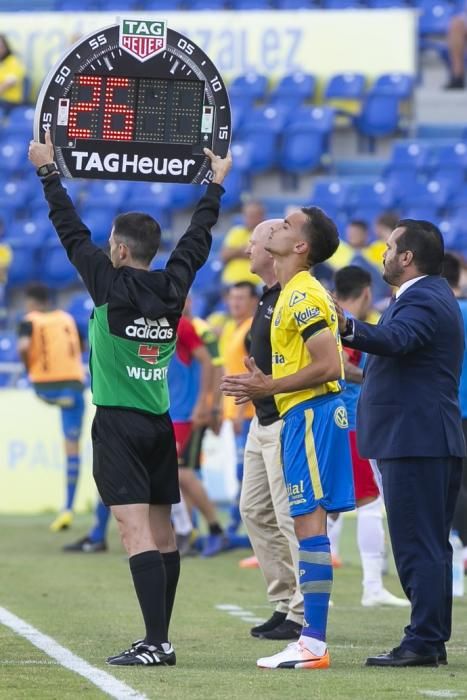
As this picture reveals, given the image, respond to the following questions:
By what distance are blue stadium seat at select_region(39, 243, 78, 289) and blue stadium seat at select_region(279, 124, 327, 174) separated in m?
3.51

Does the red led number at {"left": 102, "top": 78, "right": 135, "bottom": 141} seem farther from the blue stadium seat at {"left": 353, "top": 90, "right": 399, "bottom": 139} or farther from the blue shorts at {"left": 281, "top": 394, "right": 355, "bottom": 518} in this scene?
the blue stadium seat at {"left": 353, "top": 90, "right": 399, "bottom": 139}

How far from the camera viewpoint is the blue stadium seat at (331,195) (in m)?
20.5

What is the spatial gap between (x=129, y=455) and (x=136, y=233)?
0.97 metres

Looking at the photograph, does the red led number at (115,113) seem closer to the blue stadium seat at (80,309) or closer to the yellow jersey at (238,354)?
the yellow jersey at (238,354)

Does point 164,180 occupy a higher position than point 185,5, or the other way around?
point 185,5

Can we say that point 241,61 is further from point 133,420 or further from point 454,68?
point 133,420

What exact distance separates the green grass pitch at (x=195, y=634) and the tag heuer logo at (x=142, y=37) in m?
2.80

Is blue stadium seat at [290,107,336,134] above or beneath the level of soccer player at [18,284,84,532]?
above

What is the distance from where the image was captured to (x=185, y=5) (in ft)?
81.7

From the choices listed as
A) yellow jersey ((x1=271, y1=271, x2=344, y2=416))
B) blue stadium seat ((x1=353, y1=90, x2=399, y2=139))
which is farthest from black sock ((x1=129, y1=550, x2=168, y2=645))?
blue stadium seat ((x1=353, y1=90, x2=399, y2=139))

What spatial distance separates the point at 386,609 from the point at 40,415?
8.12m

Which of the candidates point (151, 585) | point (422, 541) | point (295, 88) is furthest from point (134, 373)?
point (295, 88)

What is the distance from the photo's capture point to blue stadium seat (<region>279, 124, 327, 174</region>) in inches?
854

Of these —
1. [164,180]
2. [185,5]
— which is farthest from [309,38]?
[164,180]
